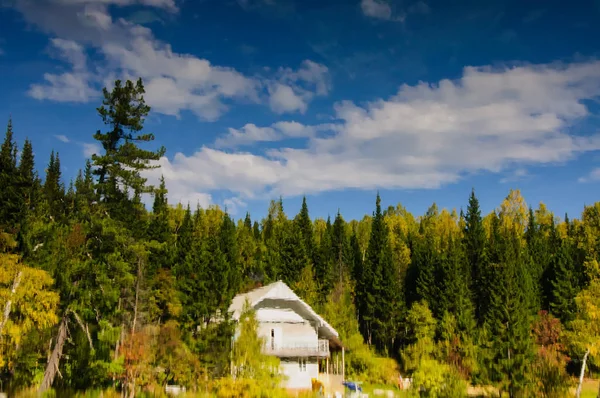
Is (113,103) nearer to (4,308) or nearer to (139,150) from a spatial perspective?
(139,150)

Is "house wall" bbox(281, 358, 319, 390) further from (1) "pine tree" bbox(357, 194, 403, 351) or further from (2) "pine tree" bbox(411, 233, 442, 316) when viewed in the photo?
(1) "pine tree" bbox(357, 194, 403, 351)

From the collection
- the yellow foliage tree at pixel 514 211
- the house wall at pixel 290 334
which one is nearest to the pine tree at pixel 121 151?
the house wall at pixel 290 334

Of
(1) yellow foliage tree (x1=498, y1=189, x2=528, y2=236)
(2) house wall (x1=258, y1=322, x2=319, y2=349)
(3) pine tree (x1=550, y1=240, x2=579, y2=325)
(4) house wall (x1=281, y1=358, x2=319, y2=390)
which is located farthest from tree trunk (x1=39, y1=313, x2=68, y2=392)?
(1) yellow foliage tree (x1=498, y1=189, x2=528, y2=236)

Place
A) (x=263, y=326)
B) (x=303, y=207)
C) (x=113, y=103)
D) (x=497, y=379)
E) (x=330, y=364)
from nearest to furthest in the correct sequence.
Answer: (x=113, y=103), (x=497, y=379), (x=263, y=326), (x=330, y=364), (x=303, y=207)

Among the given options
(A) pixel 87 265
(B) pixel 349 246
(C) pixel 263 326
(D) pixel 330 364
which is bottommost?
(D) pixel 330 364

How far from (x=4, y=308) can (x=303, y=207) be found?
71.2 meters

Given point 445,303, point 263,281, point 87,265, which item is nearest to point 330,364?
point 445,303

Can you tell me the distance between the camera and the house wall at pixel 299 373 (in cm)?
4038

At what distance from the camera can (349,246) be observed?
8719cm

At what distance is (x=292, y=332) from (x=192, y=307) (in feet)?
32.6

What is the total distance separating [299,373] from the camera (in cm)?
4103

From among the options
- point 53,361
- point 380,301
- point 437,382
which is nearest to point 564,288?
point 380,301

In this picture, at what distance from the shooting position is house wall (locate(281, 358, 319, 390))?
1590 inches

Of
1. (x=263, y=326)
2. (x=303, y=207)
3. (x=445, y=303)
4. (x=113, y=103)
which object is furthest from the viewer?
(x=303, y=207)
